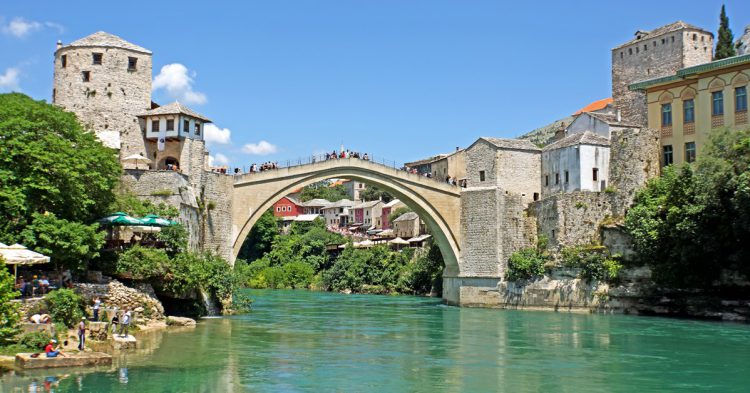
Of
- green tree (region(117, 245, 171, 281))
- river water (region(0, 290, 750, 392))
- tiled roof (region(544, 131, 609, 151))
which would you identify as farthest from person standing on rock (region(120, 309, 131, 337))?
tiled roof (region(544, 131, 609, 151))

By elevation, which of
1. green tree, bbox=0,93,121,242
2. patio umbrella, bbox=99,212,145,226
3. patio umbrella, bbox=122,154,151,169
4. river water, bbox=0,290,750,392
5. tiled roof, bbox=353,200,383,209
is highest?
tiled roof, bbox=353,200,383,209

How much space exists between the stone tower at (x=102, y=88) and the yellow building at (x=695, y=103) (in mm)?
29197

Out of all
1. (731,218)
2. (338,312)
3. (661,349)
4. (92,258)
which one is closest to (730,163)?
(731,218)

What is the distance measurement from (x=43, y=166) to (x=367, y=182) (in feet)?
71.7

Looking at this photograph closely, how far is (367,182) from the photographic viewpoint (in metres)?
45.3

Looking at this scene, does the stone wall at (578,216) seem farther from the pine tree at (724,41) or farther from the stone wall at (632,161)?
the pine tree at (724,41)

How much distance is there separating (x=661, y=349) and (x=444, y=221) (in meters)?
22.0

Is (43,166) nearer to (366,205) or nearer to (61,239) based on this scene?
(61,239)

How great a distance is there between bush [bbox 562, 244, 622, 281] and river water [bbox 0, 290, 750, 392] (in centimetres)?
435

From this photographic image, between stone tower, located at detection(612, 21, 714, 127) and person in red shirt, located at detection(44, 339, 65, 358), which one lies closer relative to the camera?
person in red shirt, located at detection(44, 339, 65, 358)

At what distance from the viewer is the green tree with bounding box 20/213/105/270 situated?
25219mm

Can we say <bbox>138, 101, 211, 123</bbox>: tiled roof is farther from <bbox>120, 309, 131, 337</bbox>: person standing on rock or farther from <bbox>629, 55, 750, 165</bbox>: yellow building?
<bbox>629, 55, 750, 165</bbox>: yellow building

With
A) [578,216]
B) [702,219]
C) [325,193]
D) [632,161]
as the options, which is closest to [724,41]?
[632,161]

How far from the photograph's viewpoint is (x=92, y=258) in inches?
1107
